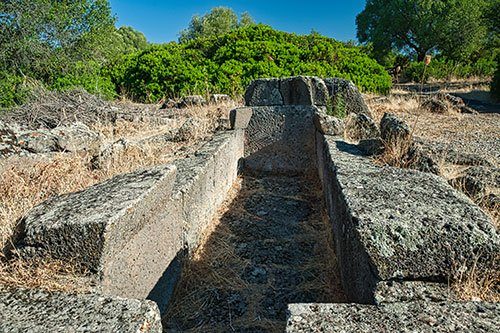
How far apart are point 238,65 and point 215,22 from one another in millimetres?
30665

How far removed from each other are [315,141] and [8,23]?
11107mm

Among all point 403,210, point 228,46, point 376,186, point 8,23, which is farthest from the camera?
point 228,46

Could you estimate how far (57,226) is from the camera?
58.4 inches

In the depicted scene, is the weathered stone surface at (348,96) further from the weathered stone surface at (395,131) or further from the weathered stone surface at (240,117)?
the weathered stone surface at (395,131)

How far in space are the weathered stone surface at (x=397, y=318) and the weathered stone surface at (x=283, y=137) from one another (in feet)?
12.1

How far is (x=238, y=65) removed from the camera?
1090cm

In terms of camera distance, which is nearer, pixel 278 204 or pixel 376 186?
pixel 376 186

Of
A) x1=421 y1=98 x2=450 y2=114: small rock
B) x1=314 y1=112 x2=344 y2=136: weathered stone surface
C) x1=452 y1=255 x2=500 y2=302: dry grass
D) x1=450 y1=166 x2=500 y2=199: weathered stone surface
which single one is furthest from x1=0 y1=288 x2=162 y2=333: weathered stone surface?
x1=421 y1=98 x2=450 y2=114: small rock

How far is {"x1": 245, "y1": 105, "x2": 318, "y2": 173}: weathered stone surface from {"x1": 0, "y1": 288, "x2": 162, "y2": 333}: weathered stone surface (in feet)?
12.4

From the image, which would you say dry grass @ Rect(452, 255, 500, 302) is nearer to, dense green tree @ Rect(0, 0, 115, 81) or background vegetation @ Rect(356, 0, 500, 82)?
dense green tree @ Rect(0, 0, 115, 81)

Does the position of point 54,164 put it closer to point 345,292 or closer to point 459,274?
point 345,292

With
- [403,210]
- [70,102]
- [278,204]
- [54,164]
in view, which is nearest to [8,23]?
[70,102]

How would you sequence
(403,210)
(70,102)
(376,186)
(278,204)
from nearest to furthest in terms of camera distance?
1. (403,210)
2. (376,186)
3. (278,204)
4. (70,102)

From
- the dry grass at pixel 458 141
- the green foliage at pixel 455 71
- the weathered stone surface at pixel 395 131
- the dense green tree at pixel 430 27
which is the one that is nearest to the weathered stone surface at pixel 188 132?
the weathered stone surface at pixel 395 131
